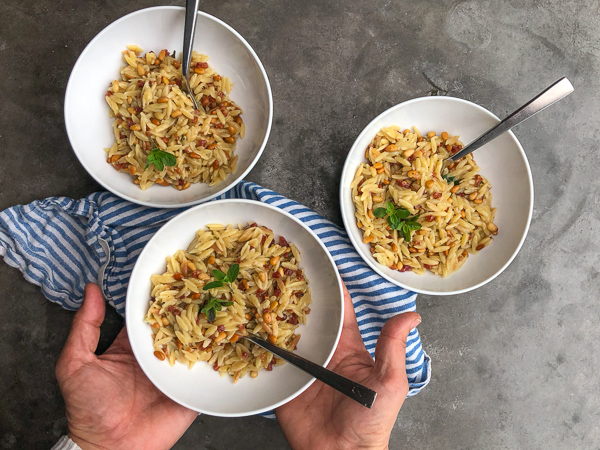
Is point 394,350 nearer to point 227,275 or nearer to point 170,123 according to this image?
point 227,275

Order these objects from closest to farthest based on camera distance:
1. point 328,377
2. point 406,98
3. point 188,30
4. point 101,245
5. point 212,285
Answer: point 328,377 < point 212,285 < point 188,30 < point 101,245 < point 406,98

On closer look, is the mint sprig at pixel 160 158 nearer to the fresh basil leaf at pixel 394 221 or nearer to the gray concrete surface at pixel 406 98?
the gray concrete surface at pixel 406 98

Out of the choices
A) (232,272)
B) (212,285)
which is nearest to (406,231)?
(232,272)

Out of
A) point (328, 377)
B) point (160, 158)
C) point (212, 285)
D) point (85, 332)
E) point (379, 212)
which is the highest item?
point (160, 158)

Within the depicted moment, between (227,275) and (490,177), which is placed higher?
(490,177)

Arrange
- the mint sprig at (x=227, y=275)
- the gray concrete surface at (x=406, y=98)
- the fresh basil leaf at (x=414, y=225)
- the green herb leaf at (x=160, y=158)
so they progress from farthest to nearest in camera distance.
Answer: the gray concrete surface at (x=406, y=98)
the fresh basil leaf at (x=414, y=225)
the green herb leaf at (x=160, y=158)
the mint sprig at (x=227, y=275)

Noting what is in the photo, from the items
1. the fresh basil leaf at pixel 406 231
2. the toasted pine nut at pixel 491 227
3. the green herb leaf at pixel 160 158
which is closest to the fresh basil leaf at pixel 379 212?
the fresh basil leaf at pixel 406 231
